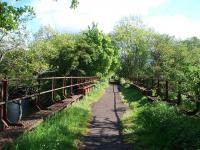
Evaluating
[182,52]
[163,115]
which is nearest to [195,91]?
[163,115]

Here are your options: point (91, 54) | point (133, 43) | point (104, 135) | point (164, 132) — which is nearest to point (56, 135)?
point (104, 135)

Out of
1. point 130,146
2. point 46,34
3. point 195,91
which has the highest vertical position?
point 46,34

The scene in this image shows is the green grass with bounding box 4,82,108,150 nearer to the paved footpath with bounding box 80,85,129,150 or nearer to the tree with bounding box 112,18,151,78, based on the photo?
the paved footpath with bounding box 80,85,129,150

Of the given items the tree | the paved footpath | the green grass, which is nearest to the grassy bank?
the paved footpath

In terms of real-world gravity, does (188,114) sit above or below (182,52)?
below

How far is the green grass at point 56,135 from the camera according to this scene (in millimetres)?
8492

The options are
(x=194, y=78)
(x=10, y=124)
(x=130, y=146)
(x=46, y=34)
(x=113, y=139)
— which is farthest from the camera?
(x=46, y=34)

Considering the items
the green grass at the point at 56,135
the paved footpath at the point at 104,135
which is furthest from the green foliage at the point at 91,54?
the green grass at the point at 56,135

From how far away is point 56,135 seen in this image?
10.2 metres

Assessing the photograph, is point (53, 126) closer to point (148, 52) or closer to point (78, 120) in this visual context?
point (78, 120)

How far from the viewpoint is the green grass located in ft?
27.9

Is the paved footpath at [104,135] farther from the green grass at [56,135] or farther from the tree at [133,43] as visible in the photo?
the tree at [133,43]

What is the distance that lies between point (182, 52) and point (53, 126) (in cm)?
5319

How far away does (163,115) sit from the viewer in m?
12.5
